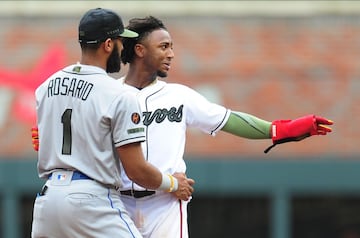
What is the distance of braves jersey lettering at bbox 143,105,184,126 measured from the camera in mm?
6574

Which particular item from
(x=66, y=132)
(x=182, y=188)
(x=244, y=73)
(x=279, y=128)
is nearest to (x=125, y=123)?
(x=66, y=132)

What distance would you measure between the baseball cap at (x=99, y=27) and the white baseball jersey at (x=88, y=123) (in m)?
0.15

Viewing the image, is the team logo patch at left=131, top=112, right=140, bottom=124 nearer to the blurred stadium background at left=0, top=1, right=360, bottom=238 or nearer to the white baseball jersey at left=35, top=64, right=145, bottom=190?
the white baseball jersey at left=35, top=64, right=145, bottom=190

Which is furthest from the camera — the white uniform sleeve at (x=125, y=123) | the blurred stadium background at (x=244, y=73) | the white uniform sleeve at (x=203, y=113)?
the blurred stadium background at (x=244, y=73)

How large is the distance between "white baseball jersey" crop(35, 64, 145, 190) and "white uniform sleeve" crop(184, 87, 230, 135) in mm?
819

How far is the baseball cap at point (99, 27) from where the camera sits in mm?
5949

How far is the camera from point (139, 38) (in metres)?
6.69

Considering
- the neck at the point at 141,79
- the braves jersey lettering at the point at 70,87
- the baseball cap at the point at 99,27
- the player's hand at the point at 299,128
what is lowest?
the player's hand at the point at 299,128

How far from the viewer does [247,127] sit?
6738 mm

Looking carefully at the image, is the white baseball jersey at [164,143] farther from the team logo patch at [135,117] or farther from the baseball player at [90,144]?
the team logo patch at [135,117]

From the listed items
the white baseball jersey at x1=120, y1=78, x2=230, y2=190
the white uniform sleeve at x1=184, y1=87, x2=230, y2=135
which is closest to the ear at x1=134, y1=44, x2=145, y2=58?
the white baseball jersey at x1=120, y1=78, x2=230, y2=190

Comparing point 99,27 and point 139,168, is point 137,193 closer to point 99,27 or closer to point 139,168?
point 139,168

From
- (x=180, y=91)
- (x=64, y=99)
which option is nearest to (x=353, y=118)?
(x=180, y=91)

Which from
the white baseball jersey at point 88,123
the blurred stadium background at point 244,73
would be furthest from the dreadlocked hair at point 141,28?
the blurred stadium background at point 244,73
